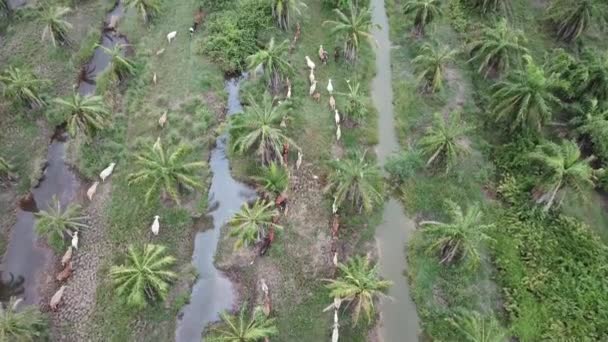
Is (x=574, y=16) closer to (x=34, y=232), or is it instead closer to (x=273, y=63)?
(x=273, y=63)

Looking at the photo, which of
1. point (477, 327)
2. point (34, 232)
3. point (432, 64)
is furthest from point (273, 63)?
point (477, 327)

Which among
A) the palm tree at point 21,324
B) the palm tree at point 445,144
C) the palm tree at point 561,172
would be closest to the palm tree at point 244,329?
the palm tree at point 21,324

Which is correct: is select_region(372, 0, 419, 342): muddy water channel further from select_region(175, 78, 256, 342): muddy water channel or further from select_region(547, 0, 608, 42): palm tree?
select_region(547, 0, 608, 42): palm tree

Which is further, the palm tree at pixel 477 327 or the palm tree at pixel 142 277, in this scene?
the palm tree at pixel 142 277

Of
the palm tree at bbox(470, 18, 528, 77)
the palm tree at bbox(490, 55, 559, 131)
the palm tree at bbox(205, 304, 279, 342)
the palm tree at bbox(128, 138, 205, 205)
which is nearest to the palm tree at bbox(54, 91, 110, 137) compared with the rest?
the palm tree at bbox(128, 138, 205, 205)

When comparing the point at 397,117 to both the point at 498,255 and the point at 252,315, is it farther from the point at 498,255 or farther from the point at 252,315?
the point at 252,315

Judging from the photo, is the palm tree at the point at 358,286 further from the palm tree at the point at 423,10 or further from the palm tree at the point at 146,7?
the palm tree at the point at 146,7

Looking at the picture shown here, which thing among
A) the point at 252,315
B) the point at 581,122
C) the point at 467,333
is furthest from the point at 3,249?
the point at 581,122
